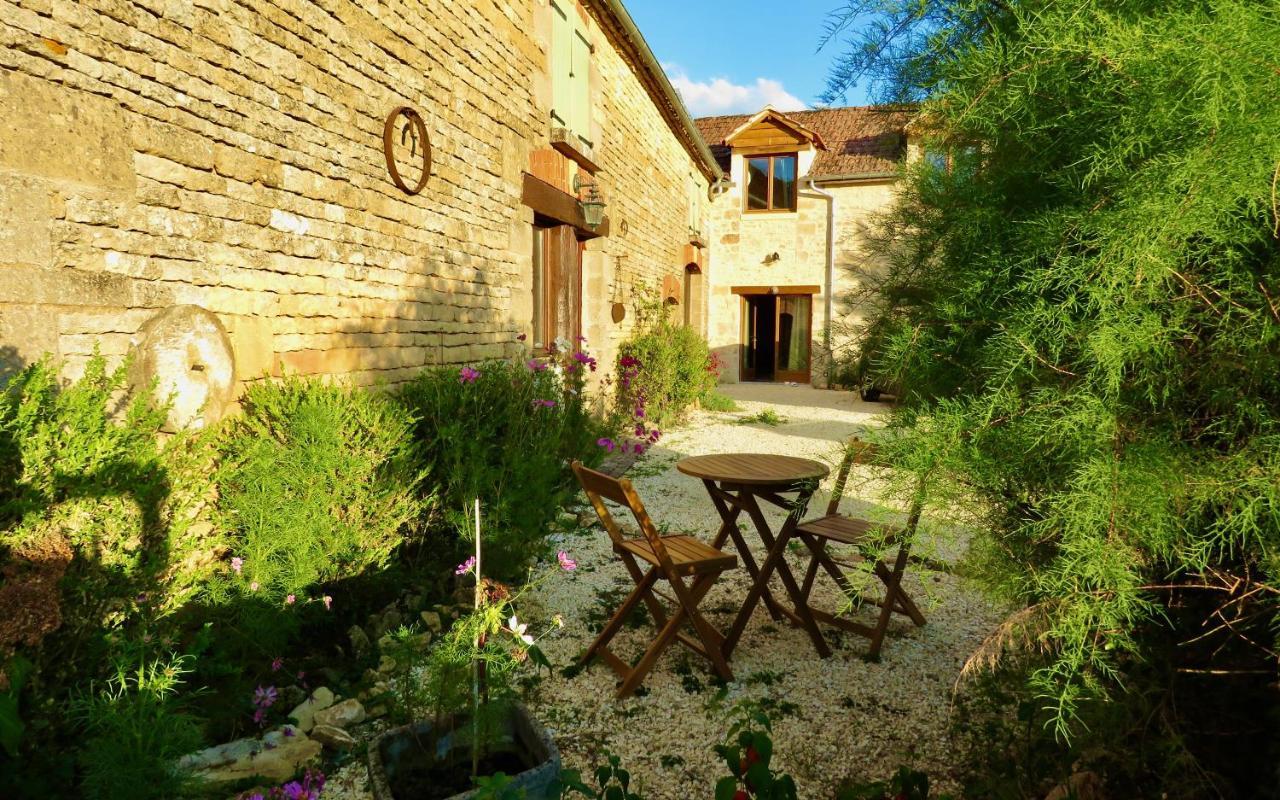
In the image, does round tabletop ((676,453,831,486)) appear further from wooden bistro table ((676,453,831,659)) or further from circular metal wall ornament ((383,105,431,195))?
circular metal wall ornament ((383,105,431,195))

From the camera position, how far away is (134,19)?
2.73 m

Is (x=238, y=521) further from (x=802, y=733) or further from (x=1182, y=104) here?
(x=1182, y=104)

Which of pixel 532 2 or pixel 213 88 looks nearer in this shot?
pixel 213 88

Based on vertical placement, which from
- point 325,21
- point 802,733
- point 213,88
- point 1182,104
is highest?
point 325,21

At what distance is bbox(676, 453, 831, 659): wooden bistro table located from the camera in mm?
2965

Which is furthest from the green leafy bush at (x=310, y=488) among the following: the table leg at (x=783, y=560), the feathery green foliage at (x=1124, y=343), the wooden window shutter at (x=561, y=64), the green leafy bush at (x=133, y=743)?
the wooden window shutter at (x=561, y=64)

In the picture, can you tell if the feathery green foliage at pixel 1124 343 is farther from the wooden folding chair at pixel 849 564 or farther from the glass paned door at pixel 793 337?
the glass paned door at pixel 793 337

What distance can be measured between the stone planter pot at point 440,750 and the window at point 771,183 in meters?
14.5

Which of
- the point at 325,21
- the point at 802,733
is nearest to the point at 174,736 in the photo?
the point at 802,733

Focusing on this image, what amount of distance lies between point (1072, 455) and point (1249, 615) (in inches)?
15.5

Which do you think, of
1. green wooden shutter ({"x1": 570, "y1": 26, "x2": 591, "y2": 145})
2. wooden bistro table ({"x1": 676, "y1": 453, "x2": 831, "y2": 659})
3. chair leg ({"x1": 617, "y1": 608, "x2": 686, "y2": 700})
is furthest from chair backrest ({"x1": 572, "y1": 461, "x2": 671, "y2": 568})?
green wooden shutter ({"x1": 570, "y1": 26, "x2": 591, "y2": 145})

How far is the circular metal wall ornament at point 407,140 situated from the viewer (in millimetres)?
4254

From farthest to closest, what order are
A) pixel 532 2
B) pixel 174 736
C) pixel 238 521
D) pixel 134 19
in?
pixel 532 2 < pixel 238 521 < pixel 134 19 < pixel 174 736

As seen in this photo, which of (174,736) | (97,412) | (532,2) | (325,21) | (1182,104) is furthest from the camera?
(532,2)
